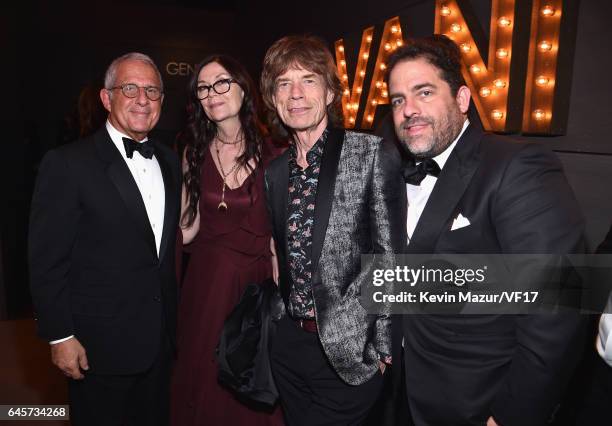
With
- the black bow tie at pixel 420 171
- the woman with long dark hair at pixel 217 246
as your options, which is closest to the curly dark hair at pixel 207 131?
the woman with long dark hair at pixel 217 246

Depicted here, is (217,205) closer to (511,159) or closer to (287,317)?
(287,317)

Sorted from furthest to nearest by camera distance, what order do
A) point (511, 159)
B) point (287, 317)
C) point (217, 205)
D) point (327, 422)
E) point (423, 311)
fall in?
1. point (217, 205)
2. point (287, 317)
3. point (327, 422)
4. point (423, 311)
5. point (511, 159)

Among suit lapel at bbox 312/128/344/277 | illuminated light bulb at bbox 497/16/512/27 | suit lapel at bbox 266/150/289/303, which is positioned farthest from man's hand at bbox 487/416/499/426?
illuminated light bulb at bbox 497/16/512/27

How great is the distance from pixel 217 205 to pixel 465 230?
145 centimetres

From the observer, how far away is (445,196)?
154 cm

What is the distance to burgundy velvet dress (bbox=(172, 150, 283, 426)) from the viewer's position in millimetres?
2492

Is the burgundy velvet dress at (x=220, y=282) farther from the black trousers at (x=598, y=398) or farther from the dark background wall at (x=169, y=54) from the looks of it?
the dark background wall at (x=169, y=54)

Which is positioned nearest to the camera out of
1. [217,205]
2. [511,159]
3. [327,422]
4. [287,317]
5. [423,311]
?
[511,159]

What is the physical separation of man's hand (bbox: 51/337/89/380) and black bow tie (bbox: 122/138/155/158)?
2.83 feet

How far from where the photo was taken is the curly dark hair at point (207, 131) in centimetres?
255

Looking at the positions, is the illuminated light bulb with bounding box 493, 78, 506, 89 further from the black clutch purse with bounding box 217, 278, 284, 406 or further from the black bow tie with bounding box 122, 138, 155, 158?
the black bow tie with bounding box 122, 138, 155, 158

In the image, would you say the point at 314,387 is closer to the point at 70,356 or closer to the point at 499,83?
the point at 70,356

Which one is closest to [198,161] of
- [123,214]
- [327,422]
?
[123,214]

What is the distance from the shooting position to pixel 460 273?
151cm
